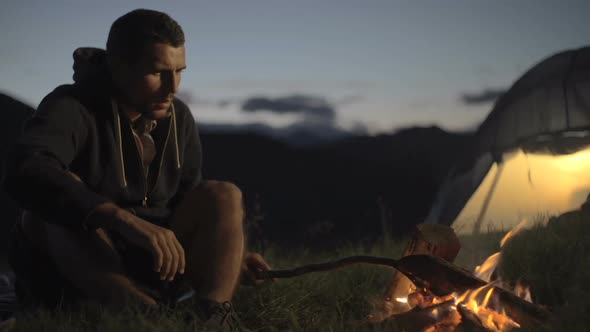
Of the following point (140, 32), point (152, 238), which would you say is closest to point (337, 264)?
point (152, 238)

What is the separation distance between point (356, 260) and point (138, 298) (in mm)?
867

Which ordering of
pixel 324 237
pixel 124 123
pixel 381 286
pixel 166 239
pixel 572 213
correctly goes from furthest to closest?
pixel 324 237
pixel 572 213
pixel 381 286
pixel 124 123
pixel 166 239

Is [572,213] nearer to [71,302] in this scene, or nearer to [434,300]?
[434,300]

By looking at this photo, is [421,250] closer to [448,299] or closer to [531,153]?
[448,299]

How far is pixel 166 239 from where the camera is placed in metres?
2.16

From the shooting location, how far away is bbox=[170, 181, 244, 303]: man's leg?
2.56 meters

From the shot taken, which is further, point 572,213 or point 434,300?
point 572,213

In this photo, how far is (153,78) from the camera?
257 cm

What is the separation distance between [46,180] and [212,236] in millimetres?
702

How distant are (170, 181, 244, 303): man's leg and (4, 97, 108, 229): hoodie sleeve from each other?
1.72ft

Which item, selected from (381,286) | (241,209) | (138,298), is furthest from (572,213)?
(138,298)

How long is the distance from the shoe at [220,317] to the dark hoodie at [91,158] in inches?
21.0

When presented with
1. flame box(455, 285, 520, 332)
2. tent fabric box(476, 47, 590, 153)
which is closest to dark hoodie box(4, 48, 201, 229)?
flame box(455, 285, 520, 332)

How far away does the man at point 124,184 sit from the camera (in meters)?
2.49
